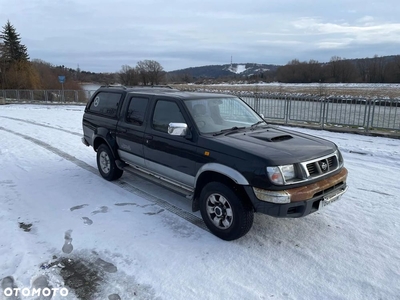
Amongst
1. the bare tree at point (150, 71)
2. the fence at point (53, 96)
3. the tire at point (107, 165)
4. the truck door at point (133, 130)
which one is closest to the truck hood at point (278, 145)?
the truck door at point (133, 130)

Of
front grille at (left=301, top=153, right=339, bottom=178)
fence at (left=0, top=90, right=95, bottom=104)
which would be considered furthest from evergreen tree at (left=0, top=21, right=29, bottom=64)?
front grille at (left=301, top=153, right=339, bottom=178)

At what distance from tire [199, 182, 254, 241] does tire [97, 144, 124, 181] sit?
8.40 ft

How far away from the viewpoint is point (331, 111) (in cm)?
1252

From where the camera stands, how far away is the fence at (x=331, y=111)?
11.0m

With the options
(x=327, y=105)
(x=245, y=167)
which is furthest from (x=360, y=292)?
(x=327, y=105)

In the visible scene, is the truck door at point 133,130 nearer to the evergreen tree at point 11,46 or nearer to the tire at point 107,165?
the tire at point 107,165

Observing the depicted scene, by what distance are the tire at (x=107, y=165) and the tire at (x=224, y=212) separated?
2.56 m

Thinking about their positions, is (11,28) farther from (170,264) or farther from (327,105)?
(170,264)

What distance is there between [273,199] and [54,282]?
244 centimetres

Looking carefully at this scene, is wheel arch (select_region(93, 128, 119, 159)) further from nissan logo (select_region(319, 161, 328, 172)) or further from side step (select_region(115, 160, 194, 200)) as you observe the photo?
nissan logo (select_region(319, 161, 328, 172))

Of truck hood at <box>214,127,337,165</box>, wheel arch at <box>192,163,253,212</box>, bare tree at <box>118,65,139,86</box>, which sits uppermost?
bare tree at <box>118,65,139,86</box>

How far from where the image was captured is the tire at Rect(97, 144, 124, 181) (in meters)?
6.05

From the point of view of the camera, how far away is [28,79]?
48.4m

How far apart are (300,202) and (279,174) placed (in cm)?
42
